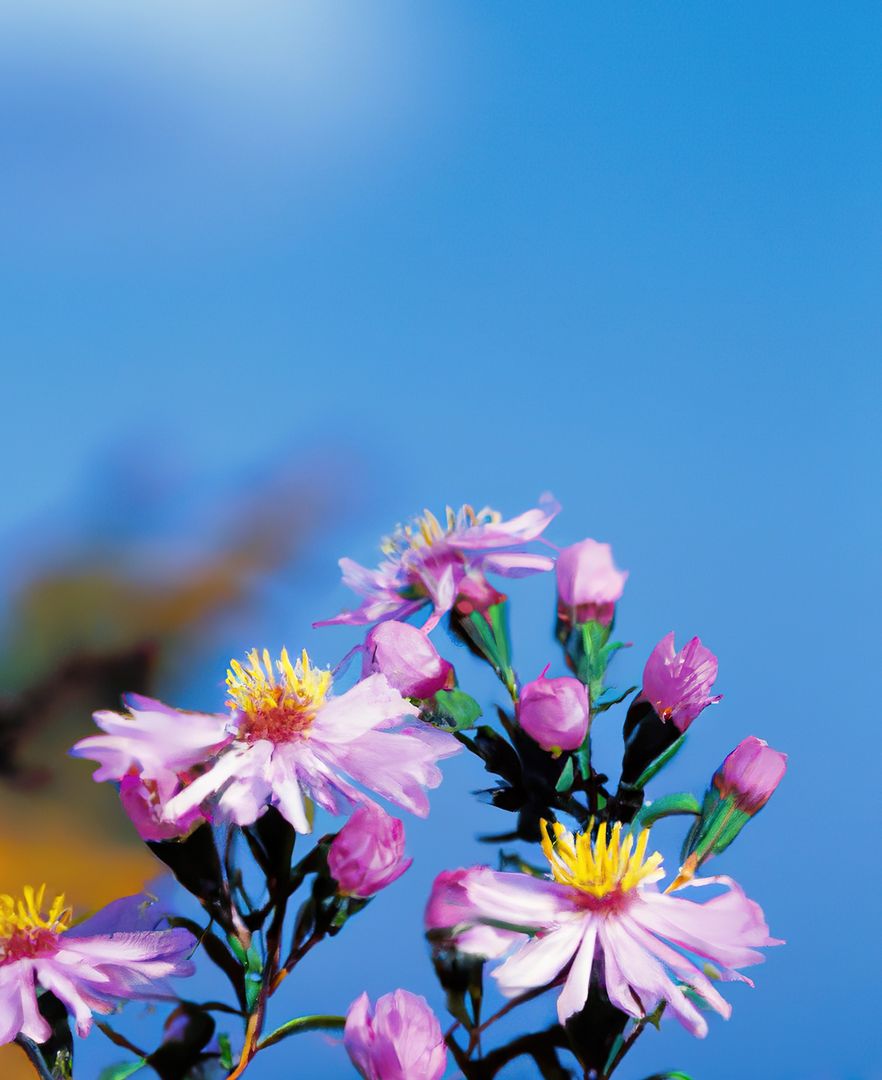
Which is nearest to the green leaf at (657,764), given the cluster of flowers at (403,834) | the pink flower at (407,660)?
the cluster of flowers at (403,834)

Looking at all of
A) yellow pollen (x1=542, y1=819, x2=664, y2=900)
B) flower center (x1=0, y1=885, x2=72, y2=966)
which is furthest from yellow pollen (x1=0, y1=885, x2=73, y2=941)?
yellow pollen (x1=542, y1=819, x2=664, y2=900)

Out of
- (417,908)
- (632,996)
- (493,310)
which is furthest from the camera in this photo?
(493,310)

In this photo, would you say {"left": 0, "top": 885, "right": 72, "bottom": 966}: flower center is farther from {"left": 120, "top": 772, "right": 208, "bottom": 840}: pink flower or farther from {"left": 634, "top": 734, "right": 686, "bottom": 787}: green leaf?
{"left": 634, "top": 734, "right": 686, "bottom": 787}: green leaf

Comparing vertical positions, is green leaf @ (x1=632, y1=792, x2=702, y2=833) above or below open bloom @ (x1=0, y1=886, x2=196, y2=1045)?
above

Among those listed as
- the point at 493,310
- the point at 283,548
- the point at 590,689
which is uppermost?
the point at 493,310

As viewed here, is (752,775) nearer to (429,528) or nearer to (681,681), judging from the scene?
(681,681)

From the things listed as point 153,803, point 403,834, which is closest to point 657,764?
point 403,834

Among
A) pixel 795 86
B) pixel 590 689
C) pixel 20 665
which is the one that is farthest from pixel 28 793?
pixel 795 86

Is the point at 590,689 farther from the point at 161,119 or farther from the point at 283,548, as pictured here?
the point at 161,119
